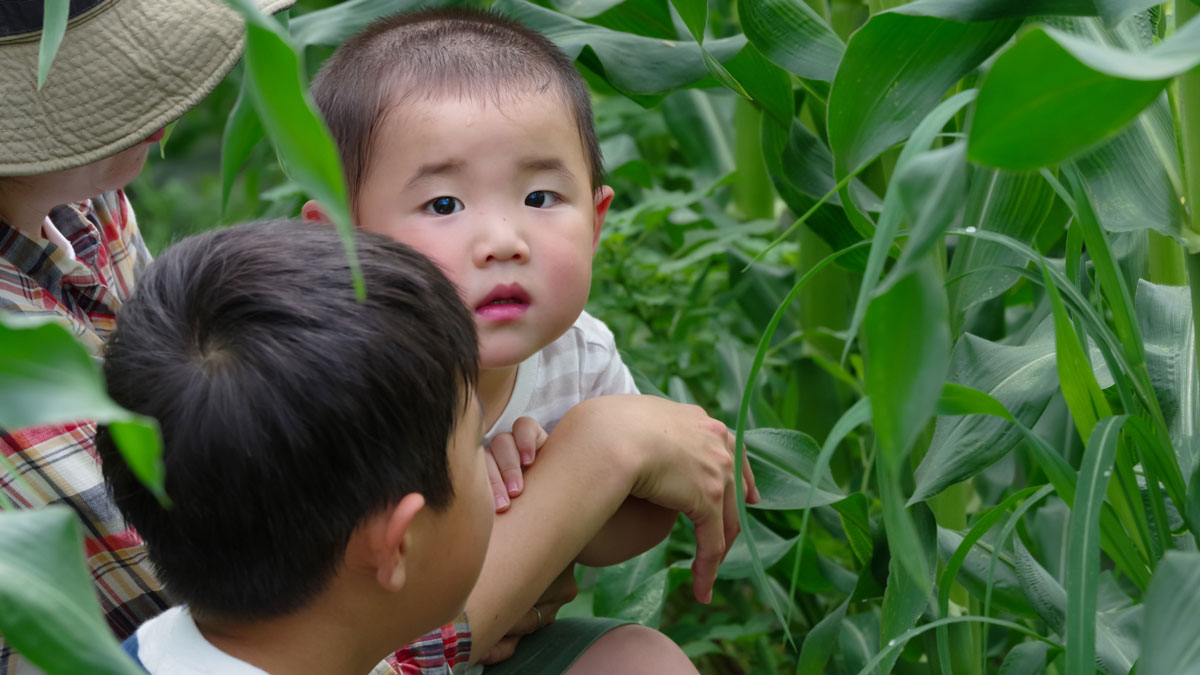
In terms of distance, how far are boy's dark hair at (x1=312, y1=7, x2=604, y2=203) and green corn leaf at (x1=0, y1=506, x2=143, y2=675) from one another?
0.47 meters

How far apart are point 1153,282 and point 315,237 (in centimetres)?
58

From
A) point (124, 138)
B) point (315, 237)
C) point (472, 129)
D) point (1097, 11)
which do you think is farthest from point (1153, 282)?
point (124, 138)

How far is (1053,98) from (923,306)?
79 millimetres

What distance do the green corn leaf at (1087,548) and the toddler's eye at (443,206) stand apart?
1.31ft

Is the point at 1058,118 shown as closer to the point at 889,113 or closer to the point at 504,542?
the point at 889,113

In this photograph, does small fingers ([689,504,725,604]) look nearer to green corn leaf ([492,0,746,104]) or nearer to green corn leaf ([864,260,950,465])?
green corn leaf ([492,0,746,104])

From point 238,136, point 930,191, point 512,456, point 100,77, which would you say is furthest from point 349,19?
point 930,191

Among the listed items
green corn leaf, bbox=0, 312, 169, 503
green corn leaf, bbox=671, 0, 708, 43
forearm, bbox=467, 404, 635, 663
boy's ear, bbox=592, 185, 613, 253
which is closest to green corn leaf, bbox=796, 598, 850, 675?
forearm, bbox=467, 404, 635, 663

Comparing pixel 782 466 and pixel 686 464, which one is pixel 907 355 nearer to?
pixel 686 464

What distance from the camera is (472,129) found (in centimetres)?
79

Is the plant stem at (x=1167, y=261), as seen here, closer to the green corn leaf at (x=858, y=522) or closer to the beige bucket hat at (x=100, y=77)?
the green corn leaf at (x=858, y=522)

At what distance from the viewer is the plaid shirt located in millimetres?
719

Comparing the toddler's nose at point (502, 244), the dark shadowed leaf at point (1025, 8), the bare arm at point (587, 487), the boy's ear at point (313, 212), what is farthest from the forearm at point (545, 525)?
the dark shadowed leaf at point (1025, 8)

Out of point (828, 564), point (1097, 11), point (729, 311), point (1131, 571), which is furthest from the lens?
point (729, 311)
